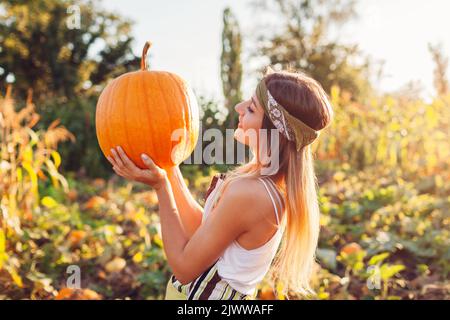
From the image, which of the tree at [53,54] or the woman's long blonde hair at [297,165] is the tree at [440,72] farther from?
the tree at [53,54]

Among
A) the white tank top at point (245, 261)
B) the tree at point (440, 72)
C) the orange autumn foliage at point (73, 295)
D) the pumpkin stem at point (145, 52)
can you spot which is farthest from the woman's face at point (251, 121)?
the tree at point (440, 72)

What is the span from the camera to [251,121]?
171cm

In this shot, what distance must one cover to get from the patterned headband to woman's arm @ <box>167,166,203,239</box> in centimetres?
46

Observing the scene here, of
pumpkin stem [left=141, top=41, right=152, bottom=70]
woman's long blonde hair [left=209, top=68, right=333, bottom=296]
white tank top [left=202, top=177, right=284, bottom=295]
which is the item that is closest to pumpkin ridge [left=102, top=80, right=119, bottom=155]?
pumpkin stem [left=141, top=41, right=152, bottom=70]

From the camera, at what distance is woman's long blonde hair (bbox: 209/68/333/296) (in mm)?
1661

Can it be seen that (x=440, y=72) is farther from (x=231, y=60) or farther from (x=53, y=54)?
(x=53, y=54)

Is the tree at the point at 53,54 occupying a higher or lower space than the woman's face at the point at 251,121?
higher

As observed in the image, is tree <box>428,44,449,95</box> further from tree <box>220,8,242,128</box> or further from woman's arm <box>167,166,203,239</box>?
woman's arm <box>167,166,203,239</box>

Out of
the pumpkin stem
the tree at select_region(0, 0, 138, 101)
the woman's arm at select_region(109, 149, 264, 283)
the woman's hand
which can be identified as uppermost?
the tree at select_region(0, 0, 138, 101)

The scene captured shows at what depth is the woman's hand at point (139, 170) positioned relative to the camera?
5.53 feet

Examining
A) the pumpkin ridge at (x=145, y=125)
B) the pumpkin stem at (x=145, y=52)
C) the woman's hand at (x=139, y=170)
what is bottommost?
the woman's hand at (x=139, y=170)

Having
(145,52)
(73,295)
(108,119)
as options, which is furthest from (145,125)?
(73,295)

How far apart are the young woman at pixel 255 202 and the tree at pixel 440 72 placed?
620cm

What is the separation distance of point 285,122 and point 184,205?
Result: 1.70 ft
